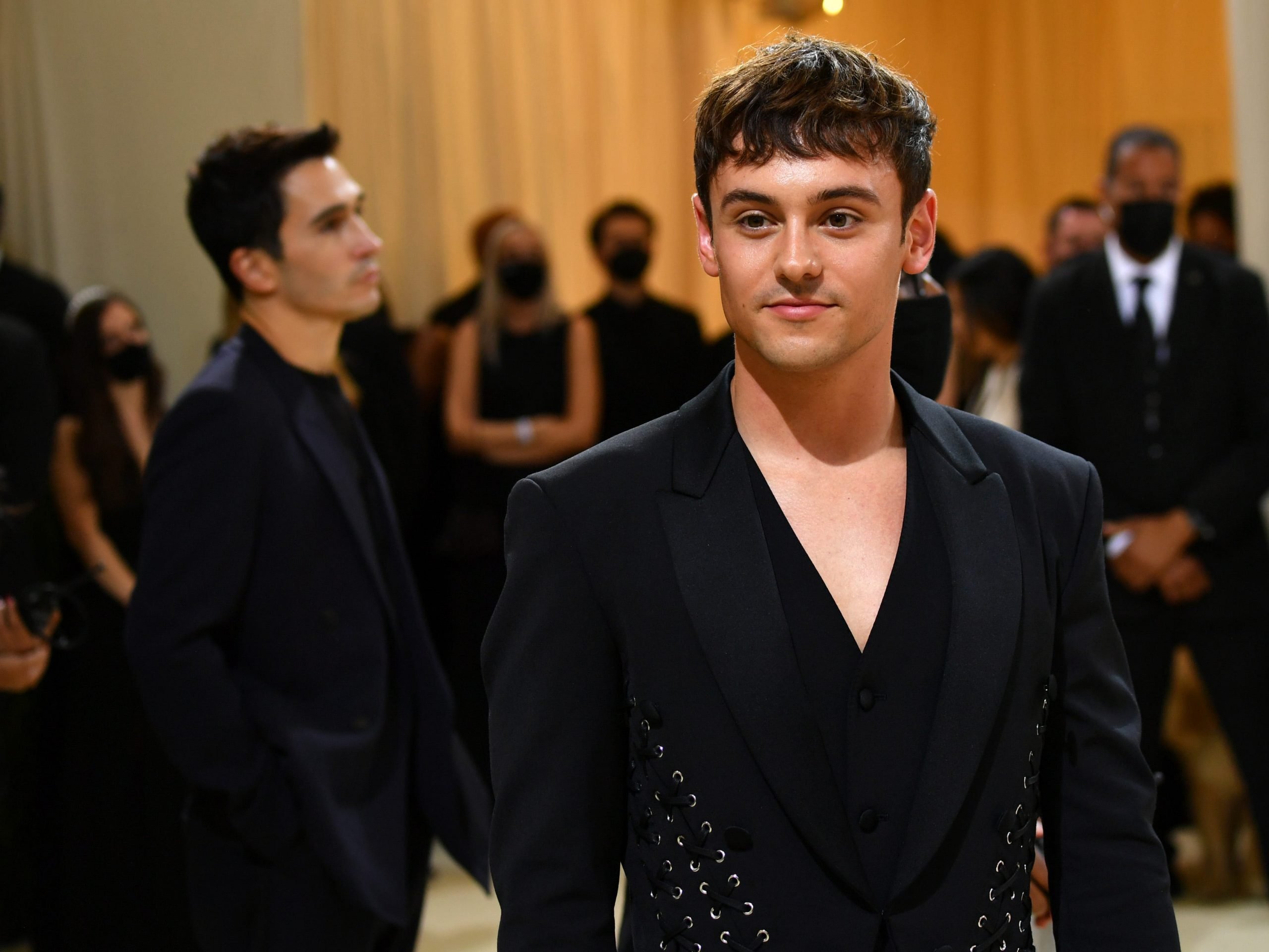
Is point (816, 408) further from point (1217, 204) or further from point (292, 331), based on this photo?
point (1217, 204)

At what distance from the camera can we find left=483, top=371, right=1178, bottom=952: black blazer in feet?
4.77

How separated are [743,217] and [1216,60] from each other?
5.41 m

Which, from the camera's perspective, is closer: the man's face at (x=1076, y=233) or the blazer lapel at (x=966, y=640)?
the blazer lapel at (x=966, y=640)

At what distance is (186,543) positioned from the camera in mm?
2582

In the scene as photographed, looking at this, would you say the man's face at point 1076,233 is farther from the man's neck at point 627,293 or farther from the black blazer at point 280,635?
the black blazer at point 280,635

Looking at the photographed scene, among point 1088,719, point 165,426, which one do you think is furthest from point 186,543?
point 1088,719

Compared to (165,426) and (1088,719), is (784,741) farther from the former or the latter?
(165,426)

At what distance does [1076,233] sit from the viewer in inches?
197

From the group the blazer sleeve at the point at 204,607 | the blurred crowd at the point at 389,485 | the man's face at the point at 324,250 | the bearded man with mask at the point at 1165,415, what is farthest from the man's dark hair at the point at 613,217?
the blazer sleeve at the point at 204,607

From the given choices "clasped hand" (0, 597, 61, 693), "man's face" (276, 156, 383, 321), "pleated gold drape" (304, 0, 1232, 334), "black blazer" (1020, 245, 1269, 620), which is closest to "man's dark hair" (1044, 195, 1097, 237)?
"pleated gold drape" (304, 0, 1232, 334)

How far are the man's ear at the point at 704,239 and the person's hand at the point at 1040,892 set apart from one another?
2.51ft

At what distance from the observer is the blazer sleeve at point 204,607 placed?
253 centimetres

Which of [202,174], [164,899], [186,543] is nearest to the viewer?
[186,543]

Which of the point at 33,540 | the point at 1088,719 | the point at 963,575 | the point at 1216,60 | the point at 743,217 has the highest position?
the point at 1216,60
